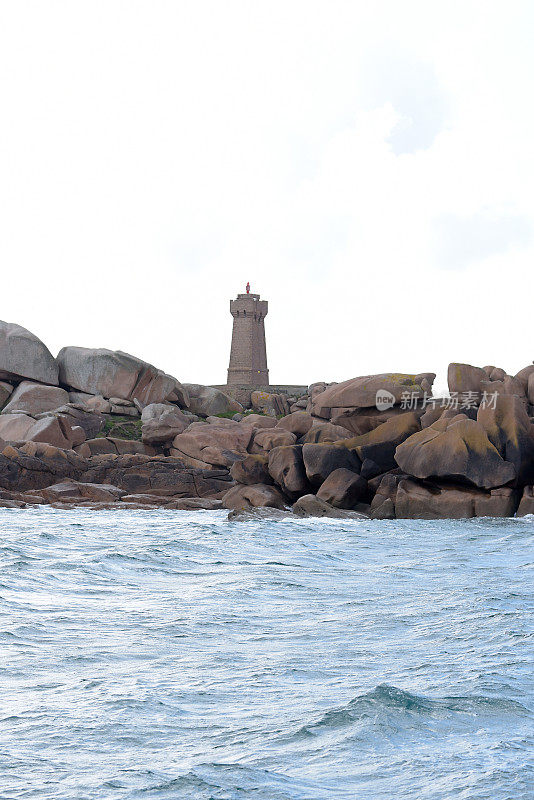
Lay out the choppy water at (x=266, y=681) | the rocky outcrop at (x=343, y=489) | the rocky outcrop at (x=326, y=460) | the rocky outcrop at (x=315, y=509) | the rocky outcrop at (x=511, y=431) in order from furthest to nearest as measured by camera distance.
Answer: the rocky outcrop at (x=326, y=460) < the rocky outcrop at (x=343, y=489) < the rocky outcrop at (x=315, y=509) < the rocky outcrop at (x=511, y=431) < the choppy water at (x=266, y=681)

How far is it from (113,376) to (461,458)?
2664 cm

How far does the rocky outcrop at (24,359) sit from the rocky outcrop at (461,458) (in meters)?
27.0

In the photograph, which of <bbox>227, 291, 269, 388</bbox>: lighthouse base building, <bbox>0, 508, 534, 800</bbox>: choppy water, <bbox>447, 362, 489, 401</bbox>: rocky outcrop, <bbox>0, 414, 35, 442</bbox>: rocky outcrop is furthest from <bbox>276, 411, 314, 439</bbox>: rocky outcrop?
<bbox>227, 291, 269, 388</bbox>: lighthouse base building

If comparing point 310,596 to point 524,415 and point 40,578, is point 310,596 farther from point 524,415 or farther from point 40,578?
point 524,415

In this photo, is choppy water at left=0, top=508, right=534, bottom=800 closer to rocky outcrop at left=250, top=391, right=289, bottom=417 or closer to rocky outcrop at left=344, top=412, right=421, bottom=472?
rocky outcrop at left=344, top=412, right=421, bottom=472

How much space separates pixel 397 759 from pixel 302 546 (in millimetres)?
13117

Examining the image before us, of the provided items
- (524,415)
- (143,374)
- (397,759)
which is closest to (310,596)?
(397,759)

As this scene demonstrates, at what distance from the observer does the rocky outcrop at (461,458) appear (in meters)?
22.4

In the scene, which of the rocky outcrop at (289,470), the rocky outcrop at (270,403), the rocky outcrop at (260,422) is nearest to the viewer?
the rocky outcrop at (289,470)

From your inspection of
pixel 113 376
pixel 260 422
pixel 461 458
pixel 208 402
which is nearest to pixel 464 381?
pixel 461 458

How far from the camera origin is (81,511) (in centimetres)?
2692

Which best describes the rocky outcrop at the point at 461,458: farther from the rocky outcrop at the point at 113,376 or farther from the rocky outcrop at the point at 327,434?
the rocky outcrop at the point at 113,376

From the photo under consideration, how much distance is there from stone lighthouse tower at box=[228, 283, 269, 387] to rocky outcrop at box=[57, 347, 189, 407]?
12707mm

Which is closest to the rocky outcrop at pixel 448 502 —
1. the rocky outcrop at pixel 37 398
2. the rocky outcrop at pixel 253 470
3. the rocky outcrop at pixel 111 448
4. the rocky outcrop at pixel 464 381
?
the rocky outcrop at pixel 464 381
